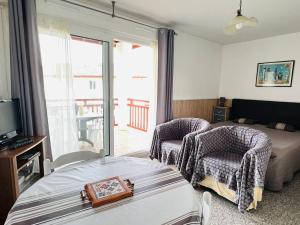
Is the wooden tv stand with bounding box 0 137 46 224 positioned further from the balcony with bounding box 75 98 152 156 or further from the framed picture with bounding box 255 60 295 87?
the framed picture with bounding box 255 60 295 87

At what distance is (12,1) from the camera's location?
1885 mm

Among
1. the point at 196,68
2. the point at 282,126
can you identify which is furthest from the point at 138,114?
the point at 282,126

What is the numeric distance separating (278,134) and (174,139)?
1.83 metres

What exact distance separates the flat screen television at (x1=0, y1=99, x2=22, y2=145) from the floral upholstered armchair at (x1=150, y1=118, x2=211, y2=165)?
1.84 m

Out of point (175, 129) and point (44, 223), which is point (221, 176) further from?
point (44, 223)

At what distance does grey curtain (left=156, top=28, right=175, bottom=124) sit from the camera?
3.31 meters

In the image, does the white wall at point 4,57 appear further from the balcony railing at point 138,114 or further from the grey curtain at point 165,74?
the balcony railing at point 138,114

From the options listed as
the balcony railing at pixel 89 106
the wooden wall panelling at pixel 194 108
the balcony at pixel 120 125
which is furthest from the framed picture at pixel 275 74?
the balcony railing at pixel 89 106

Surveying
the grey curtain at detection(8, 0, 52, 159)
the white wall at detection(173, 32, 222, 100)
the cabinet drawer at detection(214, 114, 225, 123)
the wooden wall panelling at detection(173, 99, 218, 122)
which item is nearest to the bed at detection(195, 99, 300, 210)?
the cabinet drawer at detection(214, 114, 225, 123)

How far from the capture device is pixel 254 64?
13.6ft

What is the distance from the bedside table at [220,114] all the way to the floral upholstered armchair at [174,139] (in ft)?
5.62

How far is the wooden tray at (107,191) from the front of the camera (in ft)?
3.25

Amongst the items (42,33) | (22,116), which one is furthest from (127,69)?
(22,116)

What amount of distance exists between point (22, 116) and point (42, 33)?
1.01 meters
